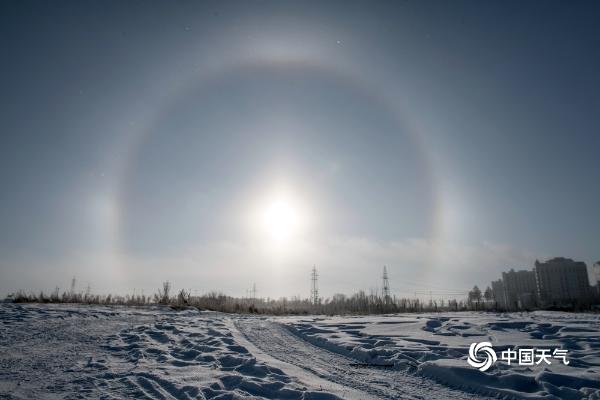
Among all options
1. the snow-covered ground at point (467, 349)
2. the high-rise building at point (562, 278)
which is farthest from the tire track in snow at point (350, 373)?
the high-rise building at point (562, 278)

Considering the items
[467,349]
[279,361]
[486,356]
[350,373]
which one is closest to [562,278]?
[467,349]

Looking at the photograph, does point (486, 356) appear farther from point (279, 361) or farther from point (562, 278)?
point (562, 278)

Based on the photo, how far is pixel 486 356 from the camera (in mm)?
5527

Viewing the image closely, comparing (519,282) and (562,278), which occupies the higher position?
(562,278)

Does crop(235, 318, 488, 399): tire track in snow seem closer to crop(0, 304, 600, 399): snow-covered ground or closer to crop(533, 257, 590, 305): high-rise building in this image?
crop(0, 304, 600, 399): snow-covered ground

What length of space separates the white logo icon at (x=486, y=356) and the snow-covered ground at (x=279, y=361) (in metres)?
0.12

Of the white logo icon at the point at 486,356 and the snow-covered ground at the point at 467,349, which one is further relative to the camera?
the white logo icon at the point at 486,356

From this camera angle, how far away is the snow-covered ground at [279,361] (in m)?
4.20

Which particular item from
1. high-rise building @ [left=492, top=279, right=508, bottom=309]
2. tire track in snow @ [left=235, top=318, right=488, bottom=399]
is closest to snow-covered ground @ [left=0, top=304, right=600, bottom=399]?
tire track in snow @ [left=235, top=318, right=488, bottom=399]

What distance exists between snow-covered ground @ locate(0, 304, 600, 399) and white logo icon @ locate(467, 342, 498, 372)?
0.38ft

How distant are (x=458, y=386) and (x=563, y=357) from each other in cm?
231

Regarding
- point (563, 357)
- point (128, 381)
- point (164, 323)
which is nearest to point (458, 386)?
point (563, 357)

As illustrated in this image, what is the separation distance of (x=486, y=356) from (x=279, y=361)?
3.41 metres

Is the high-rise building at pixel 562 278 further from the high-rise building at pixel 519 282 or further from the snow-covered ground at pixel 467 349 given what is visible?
the snow-covered ground at pixel 467 349
